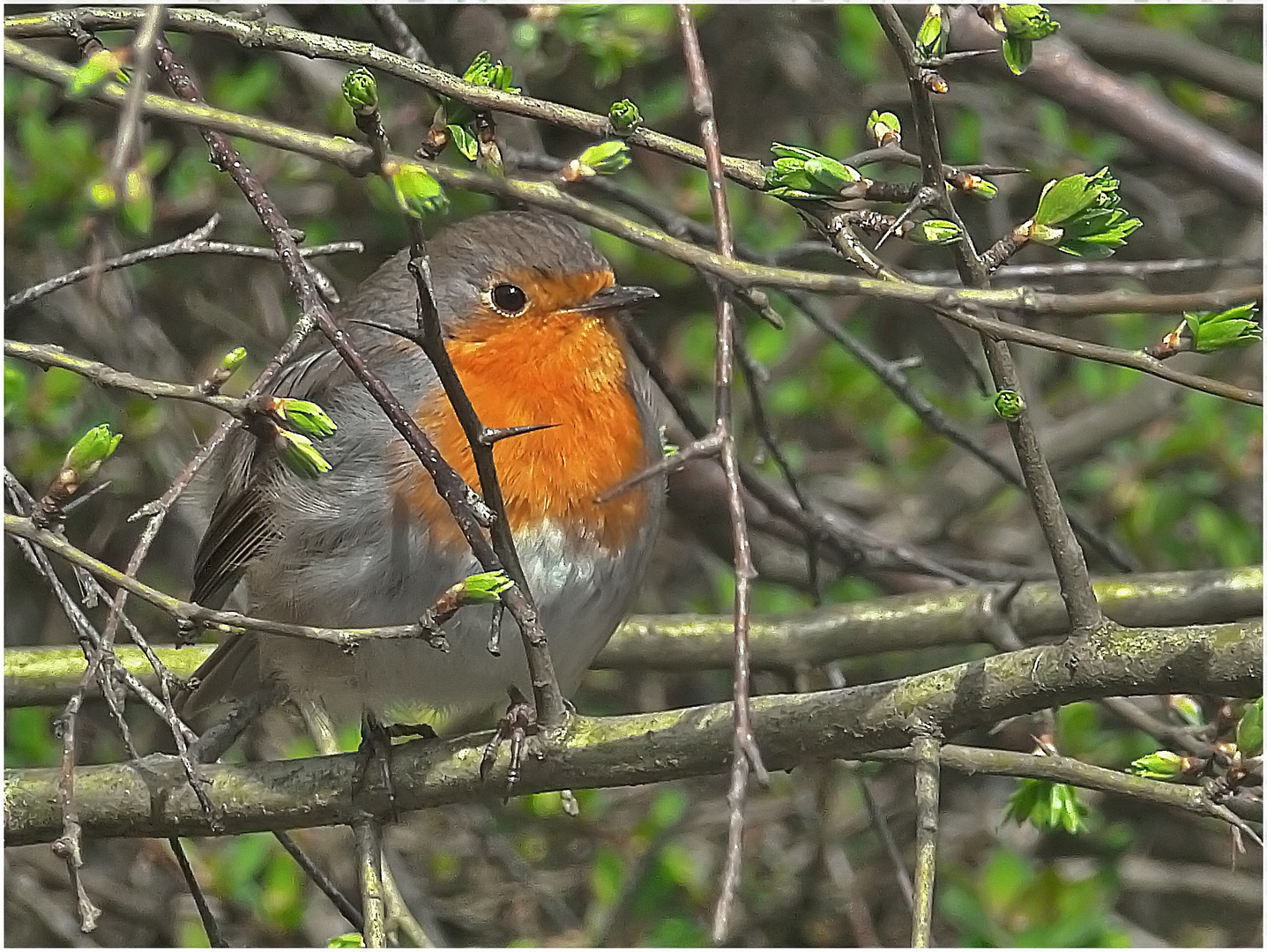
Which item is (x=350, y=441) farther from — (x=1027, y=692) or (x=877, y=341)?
(x=877, y=341)

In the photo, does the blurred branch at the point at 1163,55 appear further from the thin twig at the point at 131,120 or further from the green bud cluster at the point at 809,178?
the thin twig at the point at 131,120

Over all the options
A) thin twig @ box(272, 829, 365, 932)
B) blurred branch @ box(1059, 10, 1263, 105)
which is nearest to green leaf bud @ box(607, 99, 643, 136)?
thin twig @ box(272, 829, 365, 932)

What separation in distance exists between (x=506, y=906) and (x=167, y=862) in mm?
892

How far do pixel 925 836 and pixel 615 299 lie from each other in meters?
1.29

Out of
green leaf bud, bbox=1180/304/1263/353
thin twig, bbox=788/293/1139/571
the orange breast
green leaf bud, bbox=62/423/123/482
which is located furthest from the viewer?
thin twig, bbox=788/293/1139/571

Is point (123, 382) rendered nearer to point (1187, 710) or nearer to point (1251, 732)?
point (1251, 732)

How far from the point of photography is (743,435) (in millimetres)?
4891

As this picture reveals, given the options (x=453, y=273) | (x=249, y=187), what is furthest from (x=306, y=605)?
(x=249, y=187)

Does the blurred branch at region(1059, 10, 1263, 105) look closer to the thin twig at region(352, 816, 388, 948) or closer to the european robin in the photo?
the european robin

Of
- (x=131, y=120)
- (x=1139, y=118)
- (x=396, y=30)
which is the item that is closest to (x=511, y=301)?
(x=396, y=30)

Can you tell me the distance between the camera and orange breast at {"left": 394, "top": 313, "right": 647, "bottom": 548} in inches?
106

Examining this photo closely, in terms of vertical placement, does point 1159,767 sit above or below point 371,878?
above

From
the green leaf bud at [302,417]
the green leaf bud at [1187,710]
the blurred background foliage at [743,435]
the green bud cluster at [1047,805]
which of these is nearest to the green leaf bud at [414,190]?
the green leaf bud at [302,417]

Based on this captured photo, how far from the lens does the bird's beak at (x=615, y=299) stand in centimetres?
283
